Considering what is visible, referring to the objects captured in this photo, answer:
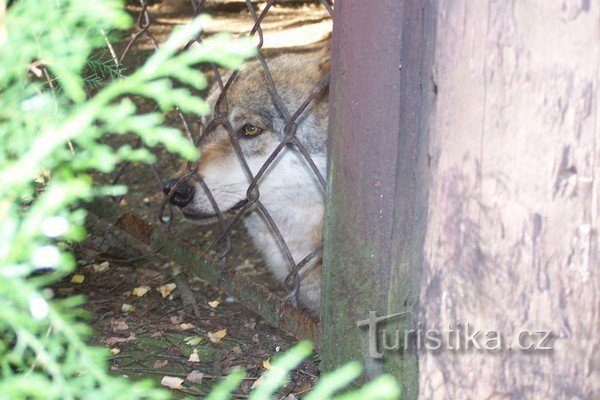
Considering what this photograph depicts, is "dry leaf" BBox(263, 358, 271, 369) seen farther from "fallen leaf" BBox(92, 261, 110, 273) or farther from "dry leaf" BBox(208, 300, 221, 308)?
"fallen leaf" BBox(92, 261, 110, 273)

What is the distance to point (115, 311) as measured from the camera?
2.43m

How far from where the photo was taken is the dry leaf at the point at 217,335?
228 centimetres

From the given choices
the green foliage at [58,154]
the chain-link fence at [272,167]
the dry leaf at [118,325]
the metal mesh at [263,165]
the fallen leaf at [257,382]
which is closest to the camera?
the green foliage at [58,154]

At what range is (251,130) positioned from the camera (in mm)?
2594

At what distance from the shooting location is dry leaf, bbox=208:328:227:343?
2.28m

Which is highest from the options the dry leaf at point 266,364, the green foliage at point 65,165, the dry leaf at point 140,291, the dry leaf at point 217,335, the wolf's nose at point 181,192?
the wolf's nose at point 181,192

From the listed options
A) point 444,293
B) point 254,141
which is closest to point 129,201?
point 254,141

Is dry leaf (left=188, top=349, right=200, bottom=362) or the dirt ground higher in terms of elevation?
the dirt ground

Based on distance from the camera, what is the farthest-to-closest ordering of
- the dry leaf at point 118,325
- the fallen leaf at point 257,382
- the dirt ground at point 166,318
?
the dry leaf at point 118,325, the dirt ground at point 166,318, the fallen leaf at point 257,382

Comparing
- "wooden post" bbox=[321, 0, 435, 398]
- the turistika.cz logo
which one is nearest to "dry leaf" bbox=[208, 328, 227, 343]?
"wooden post" bbox=[321, 0, 435, 398]

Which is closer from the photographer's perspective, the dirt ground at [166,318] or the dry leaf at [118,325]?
the dirt ground at [166,318]

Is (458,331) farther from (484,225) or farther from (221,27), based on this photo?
(221,27)

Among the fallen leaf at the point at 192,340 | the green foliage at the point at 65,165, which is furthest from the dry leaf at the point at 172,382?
the green foliage at the point at 65,165

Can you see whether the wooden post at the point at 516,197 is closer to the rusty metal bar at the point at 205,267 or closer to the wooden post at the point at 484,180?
the wooden post at the point at 484,180
